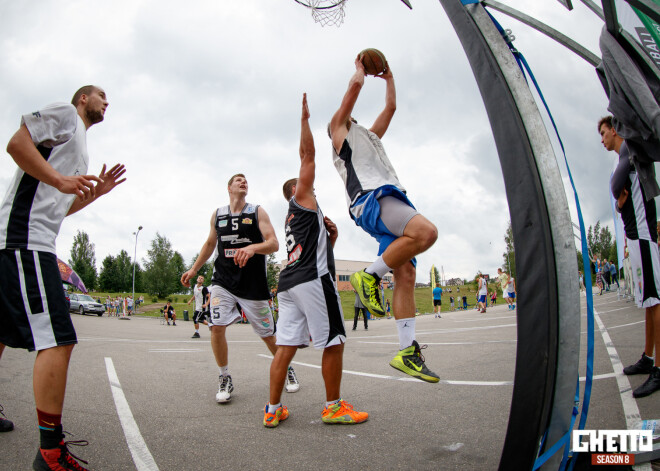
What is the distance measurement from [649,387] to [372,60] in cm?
334

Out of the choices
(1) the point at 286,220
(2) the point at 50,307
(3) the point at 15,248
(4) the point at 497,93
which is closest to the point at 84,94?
(3) the point at 15,248

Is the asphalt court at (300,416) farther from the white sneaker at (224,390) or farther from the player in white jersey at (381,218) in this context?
the player in white jersey at (381,218)

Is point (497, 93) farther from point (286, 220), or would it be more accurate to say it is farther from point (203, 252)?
point (203, 252)

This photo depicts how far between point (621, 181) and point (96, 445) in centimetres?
461

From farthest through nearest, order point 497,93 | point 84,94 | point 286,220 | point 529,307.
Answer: point 286,220, point 84,94, point 497,93, point 529,307

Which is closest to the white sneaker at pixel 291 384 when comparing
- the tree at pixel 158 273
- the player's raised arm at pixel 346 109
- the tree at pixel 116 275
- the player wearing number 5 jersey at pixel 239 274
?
the player wearing number 5 jersey at pixel 239 274

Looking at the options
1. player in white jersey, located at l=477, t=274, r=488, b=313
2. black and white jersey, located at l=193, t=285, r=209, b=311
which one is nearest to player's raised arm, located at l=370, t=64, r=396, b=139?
black and white jersey, located at l=193, t=285, r=209, b=311

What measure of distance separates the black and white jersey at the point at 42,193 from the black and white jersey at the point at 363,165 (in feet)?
6.28

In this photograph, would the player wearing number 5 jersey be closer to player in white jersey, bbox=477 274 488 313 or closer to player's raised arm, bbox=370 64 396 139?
player's raised arm, bbox=370 64 396 139

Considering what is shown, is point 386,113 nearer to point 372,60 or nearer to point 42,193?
point 372,60

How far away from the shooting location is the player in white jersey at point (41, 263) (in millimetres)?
2039

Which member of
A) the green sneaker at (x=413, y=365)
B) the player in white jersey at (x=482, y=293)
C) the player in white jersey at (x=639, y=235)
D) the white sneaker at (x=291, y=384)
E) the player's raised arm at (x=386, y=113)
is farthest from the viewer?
the player in white jersey at (x=482, y=293)

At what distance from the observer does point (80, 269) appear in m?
76.2

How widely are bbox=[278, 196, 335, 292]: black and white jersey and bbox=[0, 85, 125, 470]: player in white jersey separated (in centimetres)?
164
